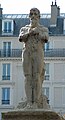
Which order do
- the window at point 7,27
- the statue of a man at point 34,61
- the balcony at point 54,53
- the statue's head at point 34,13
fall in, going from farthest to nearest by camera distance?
the window at point 7,27 < the balcony at point 54,53 < the statue's head at point 34,13 < the statue of a man at point 34,61

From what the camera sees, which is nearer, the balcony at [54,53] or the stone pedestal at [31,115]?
the stone pedestal at [31,115]

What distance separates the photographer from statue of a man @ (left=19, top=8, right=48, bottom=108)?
23.0m

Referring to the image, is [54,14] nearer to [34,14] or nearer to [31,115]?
[34,14]

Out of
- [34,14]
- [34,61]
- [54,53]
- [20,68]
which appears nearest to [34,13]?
[34,14]

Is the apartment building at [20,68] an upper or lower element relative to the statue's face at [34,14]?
lower

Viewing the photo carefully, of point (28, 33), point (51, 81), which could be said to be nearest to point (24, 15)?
point (51, 81)

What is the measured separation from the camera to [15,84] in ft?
304

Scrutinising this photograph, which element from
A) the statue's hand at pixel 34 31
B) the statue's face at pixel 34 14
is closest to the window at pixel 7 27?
the statue's face at pixel 34 14

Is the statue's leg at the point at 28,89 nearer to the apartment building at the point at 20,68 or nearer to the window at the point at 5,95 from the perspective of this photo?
the apartment building at the point at 20,68

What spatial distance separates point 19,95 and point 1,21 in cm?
1016

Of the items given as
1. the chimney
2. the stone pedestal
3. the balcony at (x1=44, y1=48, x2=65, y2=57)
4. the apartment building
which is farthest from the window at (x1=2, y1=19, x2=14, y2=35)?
the stone pedestal

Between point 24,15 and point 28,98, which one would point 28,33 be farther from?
point 24,15

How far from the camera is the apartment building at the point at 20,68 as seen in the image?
9150 cm

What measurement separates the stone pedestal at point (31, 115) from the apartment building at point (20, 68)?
6786cm
